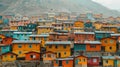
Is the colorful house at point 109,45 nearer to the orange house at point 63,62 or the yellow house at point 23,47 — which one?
the orange house at point 63,62

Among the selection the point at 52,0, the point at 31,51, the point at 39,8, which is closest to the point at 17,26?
the point at 31,51

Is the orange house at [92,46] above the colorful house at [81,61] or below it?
above

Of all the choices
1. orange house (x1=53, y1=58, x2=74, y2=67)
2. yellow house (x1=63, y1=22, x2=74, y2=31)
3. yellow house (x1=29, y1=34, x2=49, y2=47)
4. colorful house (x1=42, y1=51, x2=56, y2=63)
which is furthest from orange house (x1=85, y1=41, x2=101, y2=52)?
yellow house (x1=63, y1=22, x2=74, y2=31)

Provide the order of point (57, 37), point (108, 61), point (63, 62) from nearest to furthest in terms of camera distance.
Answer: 1. point (63, 62)
2. point (108, 61)
3. point (57, 37)

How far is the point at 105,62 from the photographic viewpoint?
149ft

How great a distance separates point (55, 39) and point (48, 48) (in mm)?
5075

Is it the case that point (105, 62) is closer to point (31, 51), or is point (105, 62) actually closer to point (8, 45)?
point (31, 51)

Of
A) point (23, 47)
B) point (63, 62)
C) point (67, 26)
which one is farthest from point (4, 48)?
point (67, 26)

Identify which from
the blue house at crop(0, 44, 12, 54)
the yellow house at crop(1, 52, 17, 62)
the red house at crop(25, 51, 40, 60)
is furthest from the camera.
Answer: the blue house at crop(0, 44, 12, 54)

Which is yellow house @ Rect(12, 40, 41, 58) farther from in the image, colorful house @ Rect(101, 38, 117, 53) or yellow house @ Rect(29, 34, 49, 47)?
colorful house @ Rect(101, 38, 117, 53)

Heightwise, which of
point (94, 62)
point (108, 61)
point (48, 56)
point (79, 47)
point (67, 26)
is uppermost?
point (67, 26)

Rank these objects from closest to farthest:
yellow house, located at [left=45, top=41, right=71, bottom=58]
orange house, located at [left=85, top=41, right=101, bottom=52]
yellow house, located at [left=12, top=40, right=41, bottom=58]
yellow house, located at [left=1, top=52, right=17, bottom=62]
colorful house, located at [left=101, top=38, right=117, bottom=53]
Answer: yellow house, located at [left=1, top=52, right=17, bottom=62] → yellow house, located at [left=45, top=41, right=71, bottom=58] → orange house, located at [left=85, top=41, right=101, bottom=52] → yellow house, located at [left=12, top=40, right=41, bottom=58] → colorful house, located at [left=101, top=38, right=117, bottom=53]

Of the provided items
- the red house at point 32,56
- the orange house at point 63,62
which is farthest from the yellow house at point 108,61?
the red house at point 32,56

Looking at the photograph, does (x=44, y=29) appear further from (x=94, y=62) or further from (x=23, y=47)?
(x=94, y=62)
